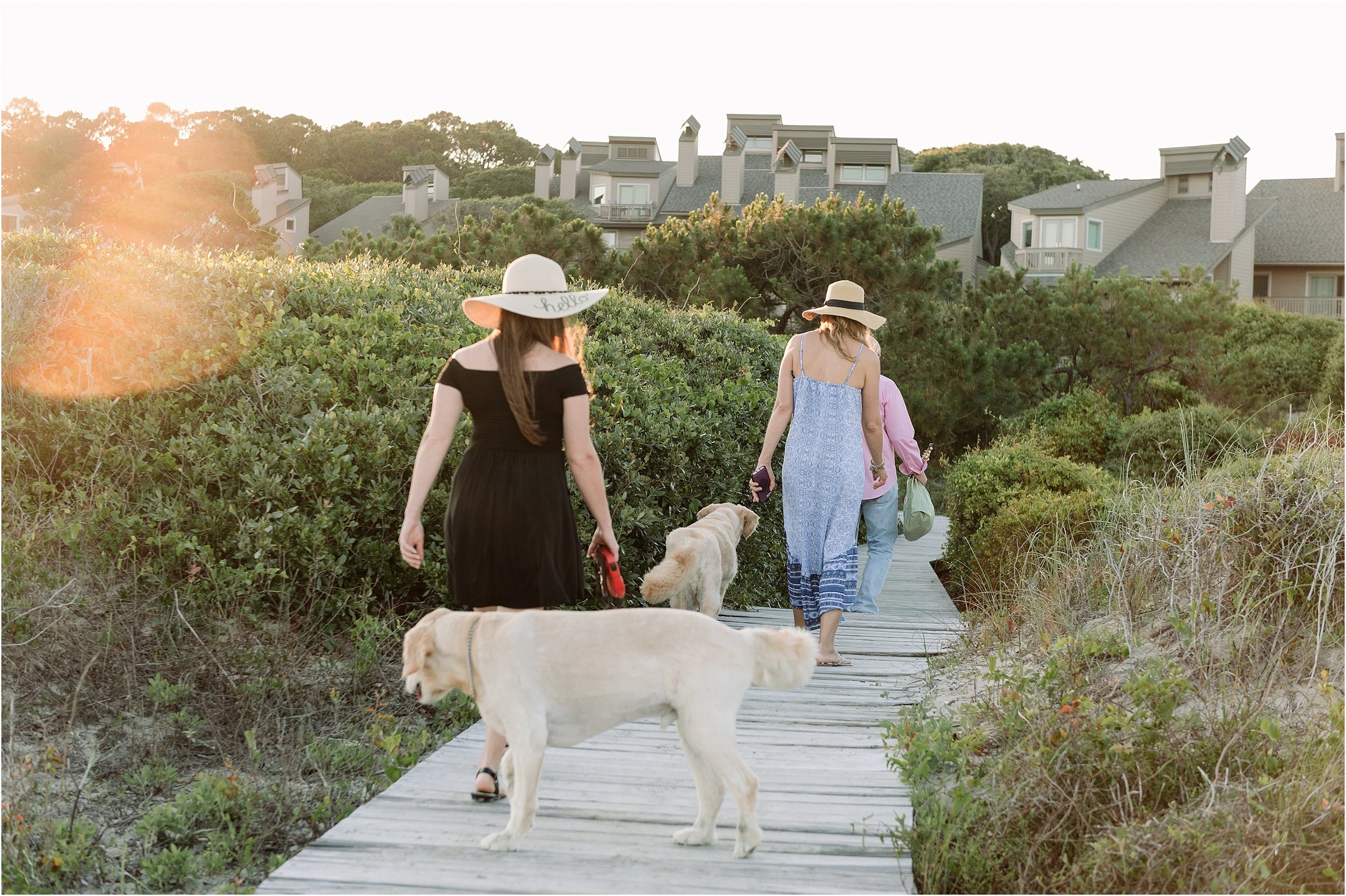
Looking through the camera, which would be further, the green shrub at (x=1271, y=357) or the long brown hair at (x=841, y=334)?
the green shrub at (x=1271, y=357)

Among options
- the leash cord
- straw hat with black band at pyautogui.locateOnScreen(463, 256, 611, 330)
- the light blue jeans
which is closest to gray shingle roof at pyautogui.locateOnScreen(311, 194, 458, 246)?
the light blue jeans

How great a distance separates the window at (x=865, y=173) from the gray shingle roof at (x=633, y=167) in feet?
23.4

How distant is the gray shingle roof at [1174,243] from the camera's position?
36188 mm

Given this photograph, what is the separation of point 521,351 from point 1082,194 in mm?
37714

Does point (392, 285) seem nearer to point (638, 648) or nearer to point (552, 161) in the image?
point (638, 648)

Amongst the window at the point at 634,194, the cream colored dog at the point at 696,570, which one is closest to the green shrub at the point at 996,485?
the cream colored dog at the point at 696,570

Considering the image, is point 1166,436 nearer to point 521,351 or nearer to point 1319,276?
point 521,351

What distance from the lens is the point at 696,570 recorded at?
20.4ft

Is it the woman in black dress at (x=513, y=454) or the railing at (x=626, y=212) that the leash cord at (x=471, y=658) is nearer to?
the woman in black dress at (x=513, y=454)

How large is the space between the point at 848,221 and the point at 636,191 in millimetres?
24507

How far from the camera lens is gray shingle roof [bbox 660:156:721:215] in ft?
139

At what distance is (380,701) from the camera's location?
5434 mm

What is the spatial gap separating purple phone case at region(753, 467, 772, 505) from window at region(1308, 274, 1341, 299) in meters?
40.0

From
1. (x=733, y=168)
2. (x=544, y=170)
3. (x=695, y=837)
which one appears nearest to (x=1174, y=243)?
(x=733, y=168)
